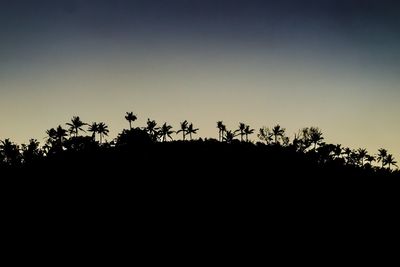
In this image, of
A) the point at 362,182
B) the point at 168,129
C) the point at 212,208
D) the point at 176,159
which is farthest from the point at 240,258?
the point at 168,129

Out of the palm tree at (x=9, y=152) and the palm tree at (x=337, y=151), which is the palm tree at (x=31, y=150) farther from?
the palm tree at (x=337, y=151)

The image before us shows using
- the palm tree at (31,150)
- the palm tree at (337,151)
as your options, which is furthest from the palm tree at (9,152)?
the palm tree at (337,151)

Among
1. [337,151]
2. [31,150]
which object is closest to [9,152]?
[31,150]

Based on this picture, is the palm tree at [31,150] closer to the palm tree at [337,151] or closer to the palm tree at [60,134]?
the palm tree at [60,134]

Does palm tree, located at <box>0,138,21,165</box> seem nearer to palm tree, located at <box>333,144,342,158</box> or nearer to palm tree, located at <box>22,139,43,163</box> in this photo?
palm tree, located at <box>22,139,43,163</box>

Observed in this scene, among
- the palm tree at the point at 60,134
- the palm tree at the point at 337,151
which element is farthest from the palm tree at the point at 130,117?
the palm tree at the point at 337,151

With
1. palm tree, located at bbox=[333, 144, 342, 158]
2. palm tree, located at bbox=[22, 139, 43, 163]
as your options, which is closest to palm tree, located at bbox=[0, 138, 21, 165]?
palm tree, located at bbox=[22, 139, 43, 163]

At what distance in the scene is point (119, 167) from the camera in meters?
49.3

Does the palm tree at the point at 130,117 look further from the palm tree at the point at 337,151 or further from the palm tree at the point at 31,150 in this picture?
the palm tree at the point at 337,151

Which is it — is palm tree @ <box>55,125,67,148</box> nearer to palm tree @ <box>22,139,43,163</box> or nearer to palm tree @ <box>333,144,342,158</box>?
palm tree @ <box>22,139,43,163</box>

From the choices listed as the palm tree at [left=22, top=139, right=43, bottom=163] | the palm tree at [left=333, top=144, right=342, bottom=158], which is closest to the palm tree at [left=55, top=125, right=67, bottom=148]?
the palm tree at [left=22, top=139, right=43, bottom=163]

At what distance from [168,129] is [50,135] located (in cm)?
3203

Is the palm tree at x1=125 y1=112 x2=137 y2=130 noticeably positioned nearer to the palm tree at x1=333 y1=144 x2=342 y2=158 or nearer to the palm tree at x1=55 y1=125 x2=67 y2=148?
the palm tree at x1=55 y1=125 x2=67 y2=148

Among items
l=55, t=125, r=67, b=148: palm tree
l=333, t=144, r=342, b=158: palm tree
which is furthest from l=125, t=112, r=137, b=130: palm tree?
l=333, t=144, r=342, b=158: palm tree
